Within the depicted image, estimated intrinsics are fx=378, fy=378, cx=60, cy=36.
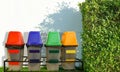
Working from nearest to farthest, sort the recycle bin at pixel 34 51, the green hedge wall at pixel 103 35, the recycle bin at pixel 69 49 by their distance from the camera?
the green hedge wall at pixel 103 35, the recycle bin at pixel 34 51, the recycle bin at pixel 69 49

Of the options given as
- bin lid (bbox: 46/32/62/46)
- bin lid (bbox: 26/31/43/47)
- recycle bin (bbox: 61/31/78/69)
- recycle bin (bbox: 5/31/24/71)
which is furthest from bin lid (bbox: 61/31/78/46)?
recycle bin (bbox: 5/31/24/71)

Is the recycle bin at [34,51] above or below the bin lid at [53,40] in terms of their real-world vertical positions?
below

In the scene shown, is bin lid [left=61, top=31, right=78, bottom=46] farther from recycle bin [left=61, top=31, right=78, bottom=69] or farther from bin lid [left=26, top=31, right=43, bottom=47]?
bin lid [left=26, top=31, right=43, bottom=47]

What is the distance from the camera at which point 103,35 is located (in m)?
8.66

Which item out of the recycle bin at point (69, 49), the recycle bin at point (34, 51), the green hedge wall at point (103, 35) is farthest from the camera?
the recycle bin at point (69, 49)

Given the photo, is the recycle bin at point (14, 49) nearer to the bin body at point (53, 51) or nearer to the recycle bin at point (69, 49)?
the bin body at point (53, 51)

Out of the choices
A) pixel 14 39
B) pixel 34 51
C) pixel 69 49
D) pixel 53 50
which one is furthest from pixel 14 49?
pixel 69 49

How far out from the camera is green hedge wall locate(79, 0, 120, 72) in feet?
28.2

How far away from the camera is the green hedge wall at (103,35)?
859 cm

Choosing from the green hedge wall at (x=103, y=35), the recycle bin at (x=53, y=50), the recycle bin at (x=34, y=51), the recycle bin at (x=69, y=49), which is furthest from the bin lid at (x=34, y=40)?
the green hedge wall at (x=103, y=35)

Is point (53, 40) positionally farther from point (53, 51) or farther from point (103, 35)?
point (103, 35)

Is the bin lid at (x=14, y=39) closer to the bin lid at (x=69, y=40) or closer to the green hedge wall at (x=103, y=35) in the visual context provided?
the bin lid at (x=69, y=40)

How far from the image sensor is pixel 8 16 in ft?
37.0

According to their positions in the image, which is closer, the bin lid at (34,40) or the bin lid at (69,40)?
the bin lid at (34,40)
